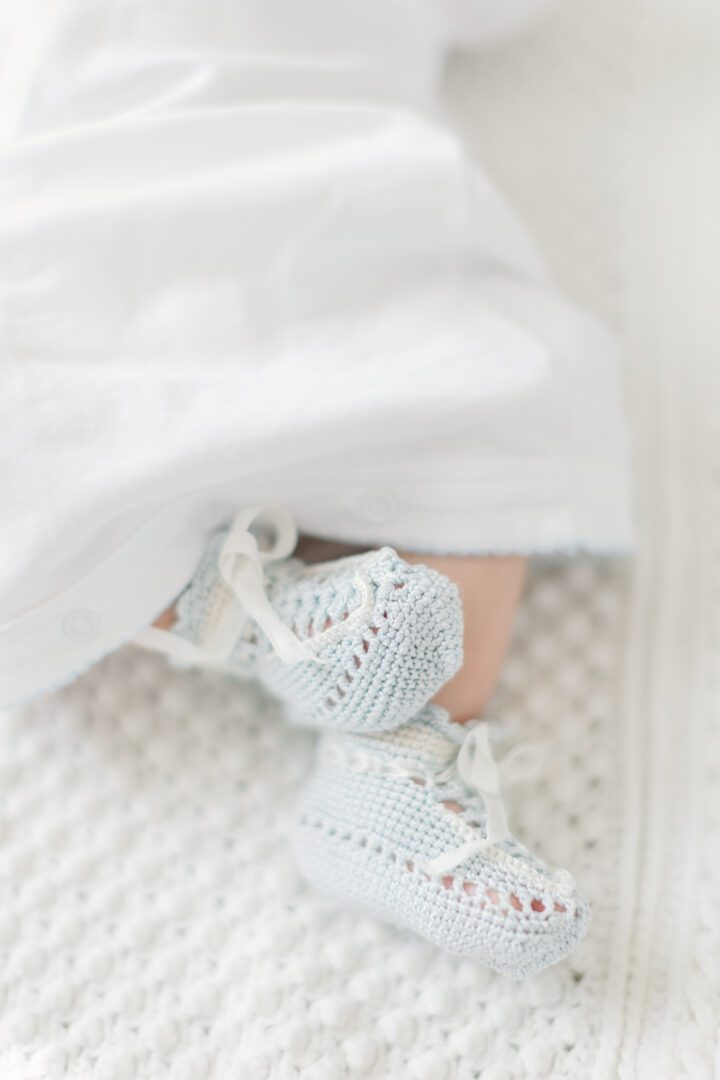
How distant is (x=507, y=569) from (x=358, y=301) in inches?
9.7

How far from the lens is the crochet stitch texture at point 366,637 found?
0.66 m

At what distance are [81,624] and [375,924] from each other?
0.31 m

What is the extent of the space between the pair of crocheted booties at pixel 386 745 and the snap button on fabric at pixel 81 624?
7cm

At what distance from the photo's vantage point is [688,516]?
0.93 metres

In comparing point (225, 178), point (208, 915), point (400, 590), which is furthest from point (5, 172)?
point (208, 915)

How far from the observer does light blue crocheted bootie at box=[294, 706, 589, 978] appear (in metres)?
0.65

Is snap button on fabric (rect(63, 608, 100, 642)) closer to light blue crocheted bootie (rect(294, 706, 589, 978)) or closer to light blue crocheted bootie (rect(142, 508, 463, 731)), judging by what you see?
light blue crocheted bootie (rect(142, 508, 463, 731))

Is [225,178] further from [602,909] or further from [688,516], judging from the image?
[602,909]

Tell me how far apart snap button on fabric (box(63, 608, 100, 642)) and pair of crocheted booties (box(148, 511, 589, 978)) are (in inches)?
2.6

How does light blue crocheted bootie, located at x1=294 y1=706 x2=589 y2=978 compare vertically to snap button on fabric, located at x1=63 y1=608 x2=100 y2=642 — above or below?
below

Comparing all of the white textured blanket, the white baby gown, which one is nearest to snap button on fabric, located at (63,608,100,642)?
the white baby gown

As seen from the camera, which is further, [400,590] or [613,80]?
[613,80]

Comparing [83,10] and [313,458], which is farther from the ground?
[83,10]

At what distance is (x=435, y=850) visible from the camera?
67cm
